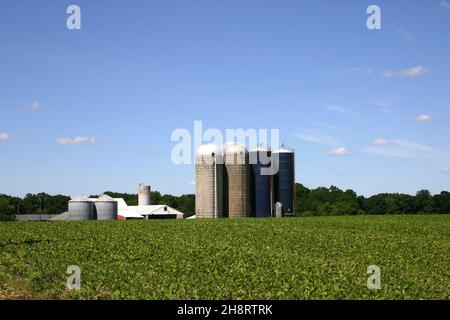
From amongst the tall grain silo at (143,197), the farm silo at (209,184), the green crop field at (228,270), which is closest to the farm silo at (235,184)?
the farm silo at (209,184)

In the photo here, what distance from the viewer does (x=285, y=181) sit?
7519cm

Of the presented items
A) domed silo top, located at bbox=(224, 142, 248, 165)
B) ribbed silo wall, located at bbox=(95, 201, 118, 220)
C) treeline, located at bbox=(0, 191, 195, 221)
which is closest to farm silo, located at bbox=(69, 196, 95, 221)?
ribbed silo wall, located at bbox=(95, 201, 118, 220)

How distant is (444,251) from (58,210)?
128 meters

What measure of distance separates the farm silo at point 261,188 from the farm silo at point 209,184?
16.5ft

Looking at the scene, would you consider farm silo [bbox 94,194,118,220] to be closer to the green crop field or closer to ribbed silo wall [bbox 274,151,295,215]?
ribbed silo wall [bbox 274,151,295,215]

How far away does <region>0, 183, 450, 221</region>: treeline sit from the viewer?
12131 centimetres

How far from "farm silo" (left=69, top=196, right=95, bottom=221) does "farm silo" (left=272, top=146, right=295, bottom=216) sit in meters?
27.5

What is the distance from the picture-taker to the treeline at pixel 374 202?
124 m

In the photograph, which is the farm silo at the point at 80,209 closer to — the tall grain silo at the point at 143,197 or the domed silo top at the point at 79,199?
the domed silo top at the point at 79,199

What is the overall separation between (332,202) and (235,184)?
207 ft

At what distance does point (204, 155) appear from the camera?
2842 inches
